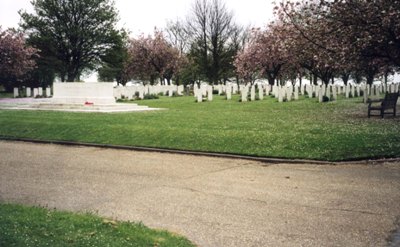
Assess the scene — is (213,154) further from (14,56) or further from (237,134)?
(14,56)

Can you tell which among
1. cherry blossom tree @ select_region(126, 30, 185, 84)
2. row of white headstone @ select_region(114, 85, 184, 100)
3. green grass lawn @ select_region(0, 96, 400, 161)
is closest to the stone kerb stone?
green grass lawn @ select_region(0, 96, 400, 161)

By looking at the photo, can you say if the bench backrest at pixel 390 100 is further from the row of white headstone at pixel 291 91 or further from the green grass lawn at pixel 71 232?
the green grass lawn at pixel 71 232

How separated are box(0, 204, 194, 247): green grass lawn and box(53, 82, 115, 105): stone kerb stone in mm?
22242

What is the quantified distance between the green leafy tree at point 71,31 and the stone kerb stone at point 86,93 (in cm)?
2510

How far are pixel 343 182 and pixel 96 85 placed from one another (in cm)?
2222

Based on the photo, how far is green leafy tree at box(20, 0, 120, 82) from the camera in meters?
52.1

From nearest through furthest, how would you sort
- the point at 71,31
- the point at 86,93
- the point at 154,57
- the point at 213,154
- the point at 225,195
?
the point at 225,195, the point at 213,154, the point at 86,93, the point at 71,31, the point at 154,57

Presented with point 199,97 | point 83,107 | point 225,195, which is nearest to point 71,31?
point 199,97

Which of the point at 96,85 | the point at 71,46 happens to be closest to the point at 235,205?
the point at 96,85

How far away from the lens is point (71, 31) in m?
51.8

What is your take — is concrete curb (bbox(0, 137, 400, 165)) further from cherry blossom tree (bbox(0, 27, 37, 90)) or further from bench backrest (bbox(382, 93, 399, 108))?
cherry blossom tree (bbox(0, 27, 37, 90))

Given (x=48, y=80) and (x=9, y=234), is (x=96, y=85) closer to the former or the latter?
(x=9, y=234)

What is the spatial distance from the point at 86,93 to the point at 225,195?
72.9 feet

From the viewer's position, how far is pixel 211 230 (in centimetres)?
610
